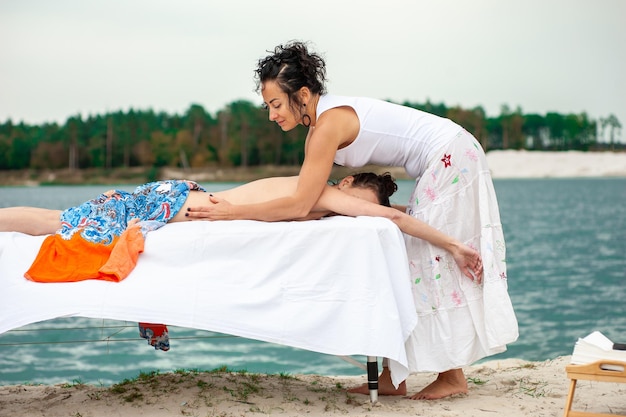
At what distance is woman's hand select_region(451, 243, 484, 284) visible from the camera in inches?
132

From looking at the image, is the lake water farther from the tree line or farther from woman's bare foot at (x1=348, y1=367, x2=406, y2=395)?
the tree line

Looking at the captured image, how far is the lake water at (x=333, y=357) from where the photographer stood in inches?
265

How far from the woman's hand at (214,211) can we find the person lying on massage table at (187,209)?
0.06ft

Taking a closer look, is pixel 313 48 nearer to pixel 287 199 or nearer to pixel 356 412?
pixel 287 199

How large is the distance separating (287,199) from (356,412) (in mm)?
928

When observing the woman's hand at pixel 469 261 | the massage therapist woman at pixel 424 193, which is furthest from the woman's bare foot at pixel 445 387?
the woman's hand at pixel 469 261

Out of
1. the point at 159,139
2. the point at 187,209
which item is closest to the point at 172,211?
the point at 187,209

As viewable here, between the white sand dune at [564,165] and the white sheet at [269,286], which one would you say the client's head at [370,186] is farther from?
the white sand dune at [564,165]

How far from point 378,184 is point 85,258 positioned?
1309 mm

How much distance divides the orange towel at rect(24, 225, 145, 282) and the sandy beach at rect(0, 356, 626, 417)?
0.62 m

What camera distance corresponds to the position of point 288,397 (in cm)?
355

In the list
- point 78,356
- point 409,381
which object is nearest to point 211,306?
point 409,381

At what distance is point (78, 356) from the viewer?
24.4 ft

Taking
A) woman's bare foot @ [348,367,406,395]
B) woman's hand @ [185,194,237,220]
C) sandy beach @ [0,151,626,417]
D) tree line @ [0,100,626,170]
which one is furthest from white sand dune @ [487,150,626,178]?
woman's hand @ [185,194,237,220]
